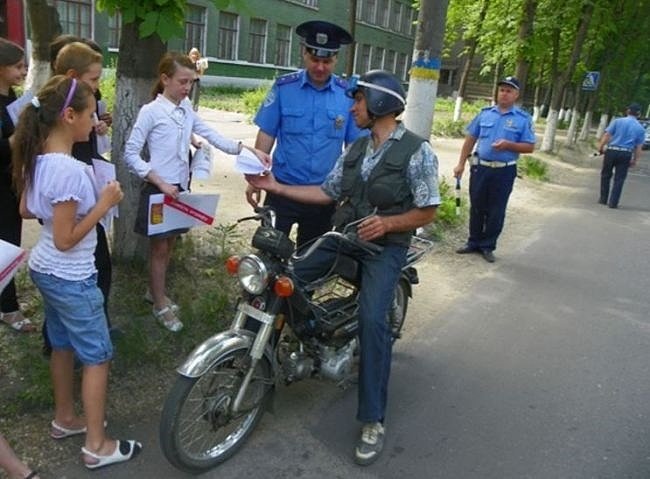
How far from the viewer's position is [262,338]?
285 cm

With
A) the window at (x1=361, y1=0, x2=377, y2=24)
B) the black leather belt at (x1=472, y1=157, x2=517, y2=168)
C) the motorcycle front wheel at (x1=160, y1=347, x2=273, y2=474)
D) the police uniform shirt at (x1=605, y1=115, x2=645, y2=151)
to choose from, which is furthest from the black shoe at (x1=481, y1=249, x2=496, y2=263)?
the window at (x1=361, y1=0, x2=377, y2=24)

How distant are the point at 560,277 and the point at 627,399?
2651 millimetres

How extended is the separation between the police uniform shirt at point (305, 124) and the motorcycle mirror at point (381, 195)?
3.57 feet

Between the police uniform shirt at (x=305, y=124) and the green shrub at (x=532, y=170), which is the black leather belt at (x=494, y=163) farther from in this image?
the green shrub at (x=532, y=170)

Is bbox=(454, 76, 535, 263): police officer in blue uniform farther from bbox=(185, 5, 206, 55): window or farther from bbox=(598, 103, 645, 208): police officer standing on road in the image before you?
bbox=(185, 5, 206, 55): window

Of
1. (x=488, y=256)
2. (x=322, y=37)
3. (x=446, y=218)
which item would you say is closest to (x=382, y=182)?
(x=322, y=37)

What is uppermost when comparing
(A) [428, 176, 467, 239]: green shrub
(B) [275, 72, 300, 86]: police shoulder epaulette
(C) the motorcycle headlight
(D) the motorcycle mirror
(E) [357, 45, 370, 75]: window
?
(E) [357, 45, 370, 75]: window

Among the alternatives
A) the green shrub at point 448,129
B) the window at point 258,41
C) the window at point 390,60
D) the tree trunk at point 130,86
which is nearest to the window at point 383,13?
the window at point 390,60

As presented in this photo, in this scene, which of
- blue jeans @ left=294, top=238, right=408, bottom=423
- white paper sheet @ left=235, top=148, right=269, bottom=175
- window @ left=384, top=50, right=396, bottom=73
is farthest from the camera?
window @ left=384, top=50, right=396, bottom=73

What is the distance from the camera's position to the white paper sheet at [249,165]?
10.5 feet

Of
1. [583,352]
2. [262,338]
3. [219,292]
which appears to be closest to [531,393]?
[583,352]

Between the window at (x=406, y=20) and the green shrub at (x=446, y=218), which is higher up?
the window at (x=406, y=20)

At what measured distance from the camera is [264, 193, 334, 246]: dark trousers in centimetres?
396

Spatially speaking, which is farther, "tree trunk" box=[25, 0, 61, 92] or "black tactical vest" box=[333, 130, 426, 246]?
"tree trunk" box=[25, 0, 61, 92]
